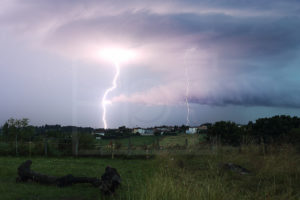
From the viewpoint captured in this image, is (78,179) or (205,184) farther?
(78,179)

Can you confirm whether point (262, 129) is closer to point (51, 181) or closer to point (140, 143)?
point (140, 143)

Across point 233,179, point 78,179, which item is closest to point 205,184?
point 233,179

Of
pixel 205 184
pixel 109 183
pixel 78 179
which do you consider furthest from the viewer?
pixel 78 179

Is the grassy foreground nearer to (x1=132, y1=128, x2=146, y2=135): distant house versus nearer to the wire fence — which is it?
the wire fence

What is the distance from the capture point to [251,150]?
48.6 feet

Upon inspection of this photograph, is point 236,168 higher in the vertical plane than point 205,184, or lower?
lower

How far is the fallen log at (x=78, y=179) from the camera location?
7.82 meters

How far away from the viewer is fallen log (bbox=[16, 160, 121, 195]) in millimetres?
7816

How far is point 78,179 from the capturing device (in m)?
9.17

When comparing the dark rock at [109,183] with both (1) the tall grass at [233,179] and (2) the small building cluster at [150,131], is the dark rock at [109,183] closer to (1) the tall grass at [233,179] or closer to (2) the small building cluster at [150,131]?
(1) the tall grass at [233,179]

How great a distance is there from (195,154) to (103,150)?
833 cm

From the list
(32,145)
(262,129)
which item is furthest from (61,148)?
(262,129)

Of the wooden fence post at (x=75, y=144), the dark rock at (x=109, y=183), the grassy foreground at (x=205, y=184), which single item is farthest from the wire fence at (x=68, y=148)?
the dark rock at (x=109, y=183)

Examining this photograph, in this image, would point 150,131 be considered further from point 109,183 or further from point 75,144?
point 109,183
